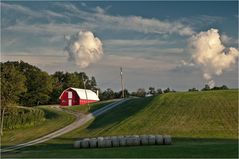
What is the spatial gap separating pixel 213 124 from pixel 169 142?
2256 cm

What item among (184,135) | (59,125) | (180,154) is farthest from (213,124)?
(180,154)

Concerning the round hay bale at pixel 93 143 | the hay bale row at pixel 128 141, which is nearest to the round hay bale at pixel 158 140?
the hay bale row at pixel 128 141

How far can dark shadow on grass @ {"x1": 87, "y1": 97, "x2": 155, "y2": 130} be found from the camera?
71.8m

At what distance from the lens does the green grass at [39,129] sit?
6681 cm

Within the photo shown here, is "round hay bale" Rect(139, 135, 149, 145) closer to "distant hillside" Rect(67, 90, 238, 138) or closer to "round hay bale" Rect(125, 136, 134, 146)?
"round hay bale" Rect(125, 136, 134, 146)

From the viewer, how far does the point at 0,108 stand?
74.6 meters

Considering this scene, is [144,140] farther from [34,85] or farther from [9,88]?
[34,85]

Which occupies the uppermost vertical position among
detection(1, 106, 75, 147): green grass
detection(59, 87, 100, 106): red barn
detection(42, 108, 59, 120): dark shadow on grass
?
detection(59, 87, 100, 106): red barn

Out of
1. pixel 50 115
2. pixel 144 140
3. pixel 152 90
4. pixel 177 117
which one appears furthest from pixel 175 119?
pixel 152 90

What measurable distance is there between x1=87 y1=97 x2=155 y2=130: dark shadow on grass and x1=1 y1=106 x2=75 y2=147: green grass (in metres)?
6.70

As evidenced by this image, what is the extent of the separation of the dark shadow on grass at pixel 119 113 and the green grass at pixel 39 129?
6698 mm

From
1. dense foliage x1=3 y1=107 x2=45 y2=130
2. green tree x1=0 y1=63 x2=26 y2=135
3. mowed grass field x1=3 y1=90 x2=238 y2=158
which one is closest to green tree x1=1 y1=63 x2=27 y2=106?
green tree x1=0 y1=63 x2=26 y2=135

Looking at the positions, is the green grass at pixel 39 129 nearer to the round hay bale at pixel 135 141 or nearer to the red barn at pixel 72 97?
the round hay bale at pixel 135 141

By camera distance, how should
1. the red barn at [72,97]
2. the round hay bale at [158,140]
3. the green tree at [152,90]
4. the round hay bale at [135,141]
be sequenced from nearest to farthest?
1. the round hay bale at [158,140]
2. the round hay bale at [135,141]
3. the red barn at [72,97]
4. the green tree at [152,90]
